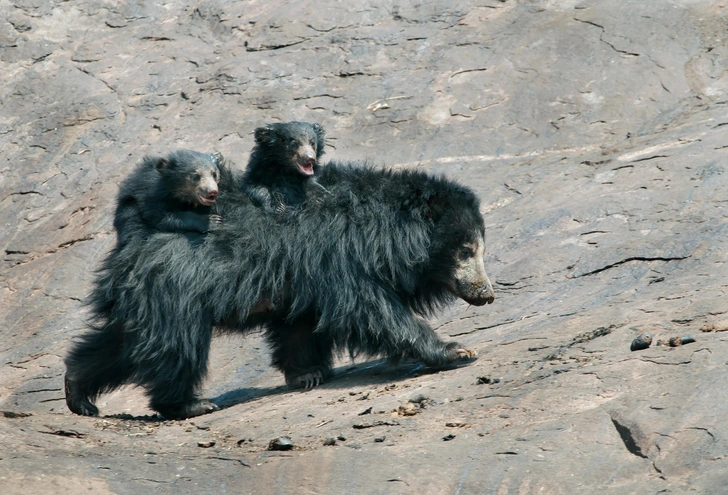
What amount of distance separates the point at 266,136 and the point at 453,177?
269 centimetres

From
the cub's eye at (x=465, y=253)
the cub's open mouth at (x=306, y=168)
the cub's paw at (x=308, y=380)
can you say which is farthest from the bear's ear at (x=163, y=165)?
the cub's eye at (x=465, y=253)

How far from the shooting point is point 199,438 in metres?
5.15

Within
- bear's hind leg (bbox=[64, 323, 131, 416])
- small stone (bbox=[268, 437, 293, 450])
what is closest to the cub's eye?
small stone (bbox=[268, 437, 293, 450])

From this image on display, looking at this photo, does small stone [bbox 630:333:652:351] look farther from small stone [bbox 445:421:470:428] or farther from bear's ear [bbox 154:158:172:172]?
bear's ear [bbox 154:158:172:172]

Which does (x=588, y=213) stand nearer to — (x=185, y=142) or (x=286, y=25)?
(x=185, y=142)

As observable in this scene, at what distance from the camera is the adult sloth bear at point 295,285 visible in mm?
5820

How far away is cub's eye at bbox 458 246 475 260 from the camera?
20.7ft

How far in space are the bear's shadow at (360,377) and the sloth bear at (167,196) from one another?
46.2 inches

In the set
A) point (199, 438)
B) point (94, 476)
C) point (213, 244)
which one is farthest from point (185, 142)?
point (94, 476)

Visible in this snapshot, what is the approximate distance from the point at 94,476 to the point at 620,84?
727cm

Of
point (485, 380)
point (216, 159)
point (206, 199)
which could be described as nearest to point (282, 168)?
point (216, 159)

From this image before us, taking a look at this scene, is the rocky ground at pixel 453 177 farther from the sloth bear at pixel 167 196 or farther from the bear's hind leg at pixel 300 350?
the sloth bear at pixel 167 196

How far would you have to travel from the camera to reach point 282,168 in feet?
21.1

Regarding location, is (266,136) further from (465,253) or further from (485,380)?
(485,380)
